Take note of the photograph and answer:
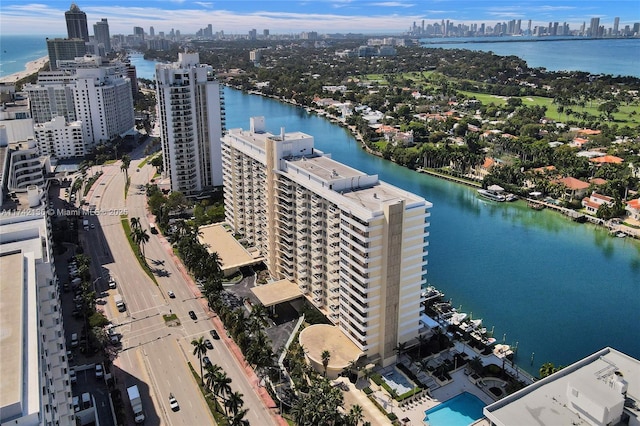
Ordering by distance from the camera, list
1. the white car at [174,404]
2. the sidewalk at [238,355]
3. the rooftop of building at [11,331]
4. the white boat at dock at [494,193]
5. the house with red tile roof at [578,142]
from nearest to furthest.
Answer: the rooftop of building at [11,331], the white car at [174,404], the sidewalk at [238,355], the white boat at dock at [494,193], the house with red tile roof at [578,142]

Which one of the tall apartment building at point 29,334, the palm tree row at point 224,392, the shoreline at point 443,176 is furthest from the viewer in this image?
the shoreline at point 443,176

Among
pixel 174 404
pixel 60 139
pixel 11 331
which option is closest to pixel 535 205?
pixel 174 404

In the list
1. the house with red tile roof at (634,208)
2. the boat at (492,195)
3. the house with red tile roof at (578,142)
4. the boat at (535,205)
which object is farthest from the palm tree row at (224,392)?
the house with red tile roof at (578,142)

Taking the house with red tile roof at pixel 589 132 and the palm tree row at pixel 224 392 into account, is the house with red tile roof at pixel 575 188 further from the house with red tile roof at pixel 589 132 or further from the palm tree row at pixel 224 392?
the palm tree row at pixel 224 392

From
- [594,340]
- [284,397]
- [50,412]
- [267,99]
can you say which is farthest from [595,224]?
[267,99]

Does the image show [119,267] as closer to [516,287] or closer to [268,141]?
[268,141]

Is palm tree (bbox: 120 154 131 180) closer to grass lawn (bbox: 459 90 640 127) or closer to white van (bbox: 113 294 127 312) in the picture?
white van (bbox: 113 294 127 312)

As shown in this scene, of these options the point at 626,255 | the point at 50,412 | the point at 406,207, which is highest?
the point at 406,207

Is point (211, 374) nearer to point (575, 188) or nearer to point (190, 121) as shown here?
point (190, 121)
